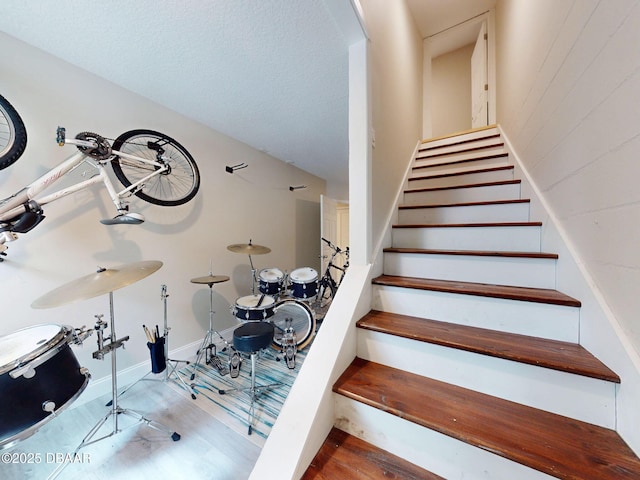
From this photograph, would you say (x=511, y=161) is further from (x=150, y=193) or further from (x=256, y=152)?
(x=150, y=193)

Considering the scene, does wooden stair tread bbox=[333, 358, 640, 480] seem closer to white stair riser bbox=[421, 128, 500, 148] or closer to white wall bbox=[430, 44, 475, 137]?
white stair riser bbox=[421, 128, 500, 148]

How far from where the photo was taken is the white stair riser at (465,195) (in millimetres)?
1780

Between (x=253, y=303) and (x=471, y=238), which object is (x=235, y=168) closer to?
(x=253, y=303)

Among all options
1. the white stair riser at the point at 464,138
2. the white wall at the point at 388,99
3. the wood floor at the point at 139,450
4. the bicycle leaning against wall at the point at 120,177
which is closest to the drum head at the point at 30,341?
the bicycle leaning against wall at the point at 120,177

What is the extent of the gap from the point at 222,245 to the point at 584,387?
2.97 m

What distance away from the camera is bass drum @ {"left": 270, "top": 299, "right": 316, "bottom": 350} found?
8.88 feet

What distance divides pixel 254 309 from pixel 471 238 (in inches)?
73.2

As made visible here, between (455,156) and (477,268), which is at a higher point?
(455,156)

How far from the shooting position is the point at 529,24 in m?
1.70

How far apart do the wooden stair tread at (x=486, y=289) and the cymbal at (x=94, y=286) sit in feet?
4.57

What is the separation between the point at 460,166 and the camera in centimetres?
234

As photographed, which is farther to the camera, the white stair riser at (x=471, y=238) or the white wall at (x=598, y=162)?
the white stair riser at (x=471, y=238)

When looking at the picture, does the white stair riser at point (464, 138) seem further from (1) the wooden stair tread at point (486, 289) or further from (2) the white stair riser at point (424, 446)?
(2) the white stair riser at point (424, 446)

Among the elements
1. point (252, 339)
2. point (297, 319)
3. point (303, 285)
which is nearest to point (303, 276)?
point (303, 285)
